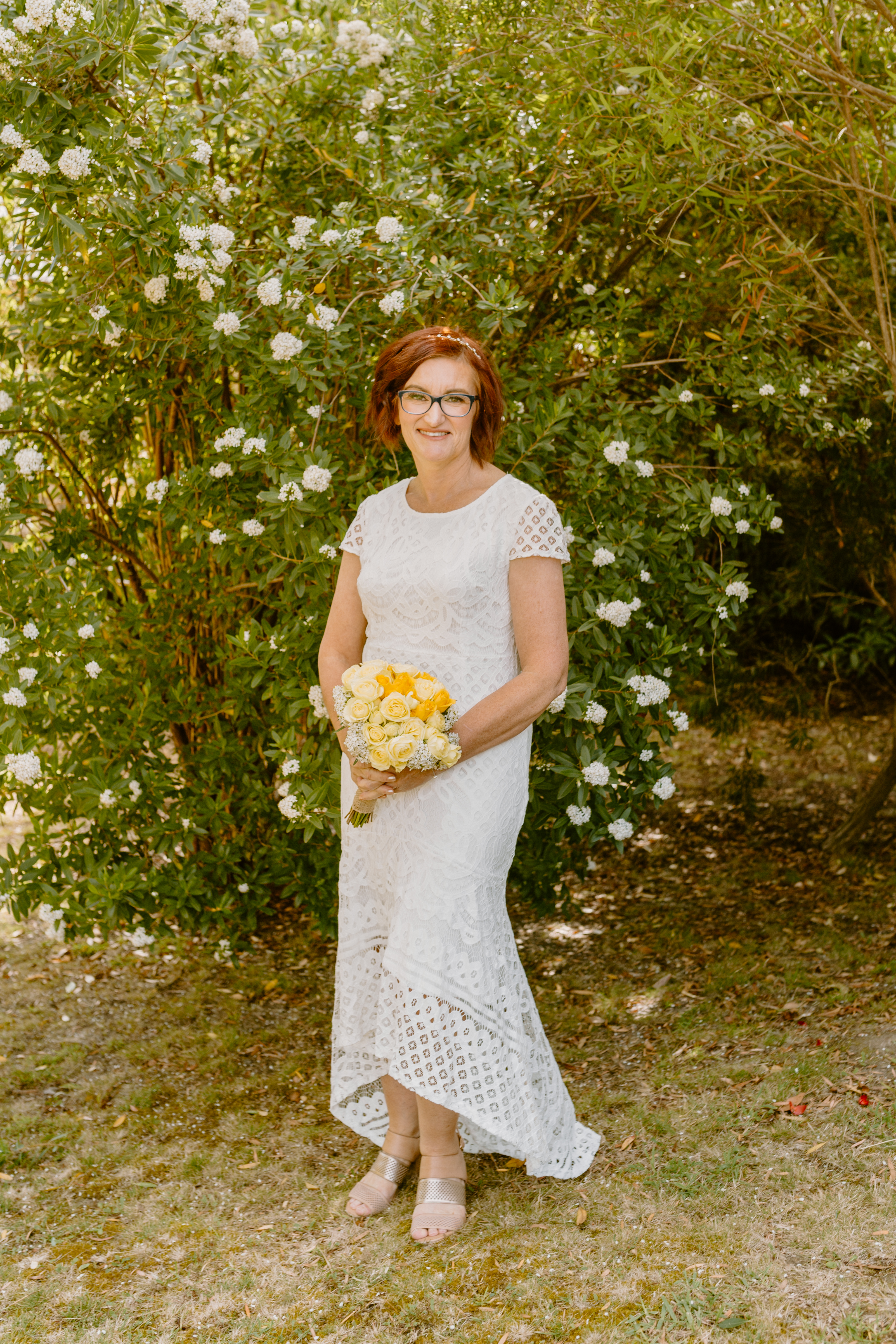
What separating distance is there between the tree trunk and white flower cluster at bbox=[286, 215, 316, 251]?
140 inches

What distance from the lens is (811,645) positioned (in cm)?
546

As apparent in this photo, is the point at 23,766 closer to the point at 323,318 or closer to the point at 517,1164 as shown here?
the point at 323,318

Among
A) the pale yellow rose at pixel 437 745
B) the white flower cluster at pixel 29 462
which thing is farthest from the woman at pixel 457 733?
the white flower cluster at pixel 29 462

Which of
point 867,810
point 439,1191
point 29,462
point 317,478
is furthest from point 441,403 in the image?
point 867,810

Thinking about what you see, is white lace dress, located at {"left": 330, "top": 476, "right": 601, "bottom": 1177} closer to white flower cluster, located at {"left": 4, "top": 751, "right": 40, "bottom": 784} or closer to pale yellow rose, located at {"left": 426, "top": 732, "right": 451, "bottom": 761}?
pale yellow rose, located at {"left": 426, "top": 732, "right": 451, "bottom": 761}

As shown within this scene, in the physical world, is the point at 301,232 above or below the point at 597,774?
above

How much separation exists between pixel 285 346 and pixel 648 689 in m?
1.37

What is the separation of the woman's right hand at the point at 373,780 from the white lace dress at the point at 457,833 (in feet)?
0.38

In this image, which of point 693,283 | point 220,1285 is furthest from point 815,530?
point 220,1285

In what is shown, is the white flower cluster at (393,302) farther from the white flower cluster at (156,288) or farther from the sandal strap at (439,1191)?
the sandal strap at (439,1191)

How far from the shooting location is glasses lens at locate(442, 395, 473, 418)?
2.58 m

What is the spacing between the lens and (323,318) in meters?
3.08

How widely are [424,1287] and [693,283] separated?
3.34 meters

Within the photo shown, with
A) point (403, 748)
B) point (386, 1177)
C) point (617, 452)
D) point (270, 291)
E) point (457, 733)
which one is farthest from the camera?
point (617, 452)
